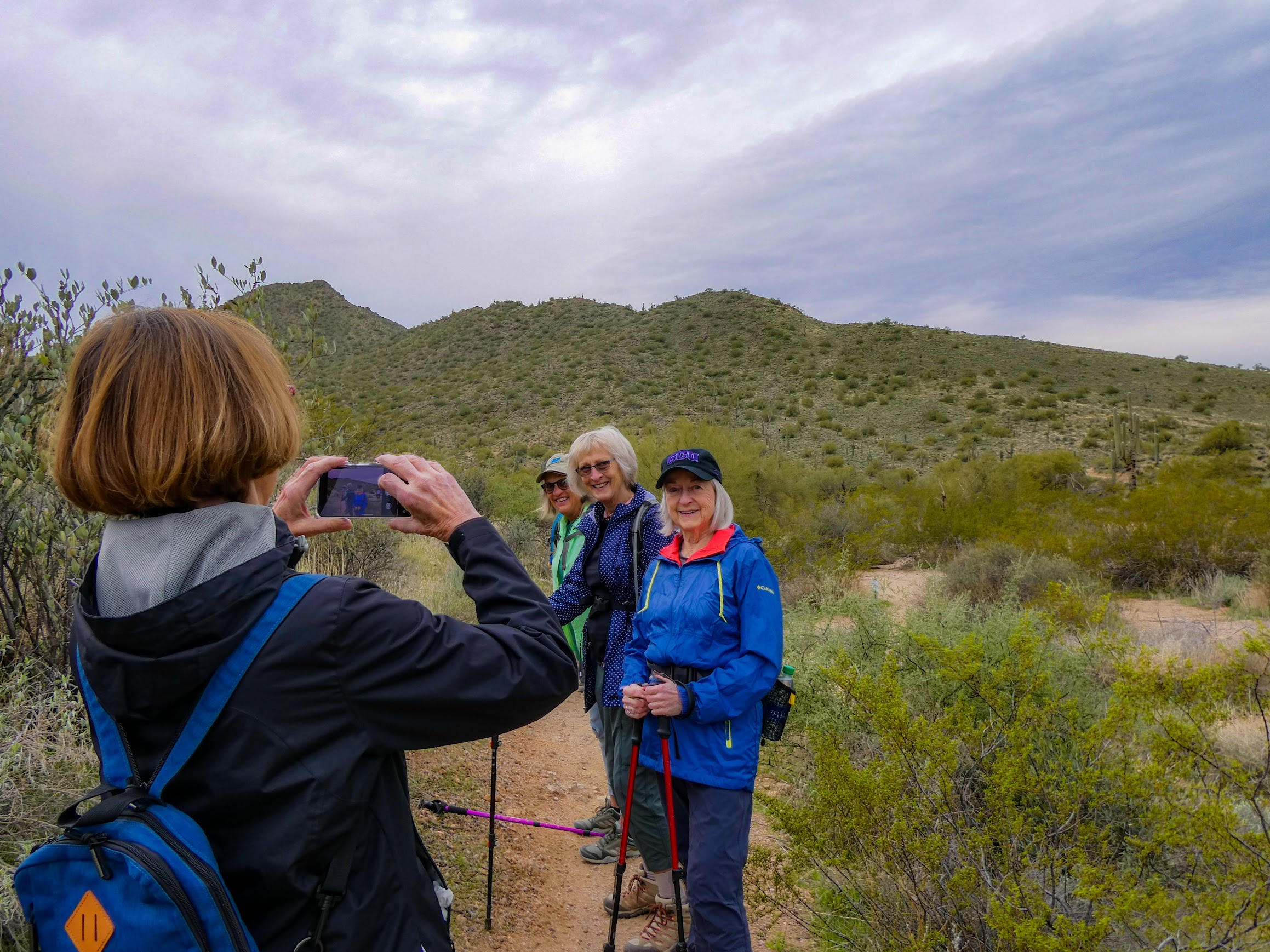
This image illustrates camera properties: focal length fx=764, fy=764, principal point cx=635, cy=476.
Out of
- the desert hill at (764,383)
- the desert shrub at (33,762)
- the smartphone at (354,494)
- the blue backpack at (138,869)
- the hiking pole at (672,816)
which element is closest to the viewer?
the blue backpack at (138,869)

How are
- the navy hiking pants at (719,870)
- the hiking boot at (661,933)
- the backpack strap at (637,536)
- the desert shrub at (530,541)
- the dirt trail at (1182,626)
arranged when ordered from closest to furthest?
the navy hiking pants at (719,870) → the hiking boot at (661,933) → the backpack strap at (637,536) → the dirt trail at (1182,626) → the desert shrub at (530,541)

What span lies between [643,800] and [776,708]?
2.37 feet

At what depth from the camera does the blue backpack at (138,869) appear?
94 cm

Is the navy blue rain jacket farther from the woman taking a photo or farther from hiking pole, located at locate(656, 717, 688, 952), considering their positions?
hiking pole, located at locate(656, 717, 688, 952)

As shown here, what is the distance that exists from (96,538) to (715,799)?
3046mm

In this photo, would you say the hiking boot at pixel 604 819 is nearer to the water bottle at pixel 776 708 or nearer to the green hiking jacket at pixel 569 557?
the green hiking jacket at pixel 569 557

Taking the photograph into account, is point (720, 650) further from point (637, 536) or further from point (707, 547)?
point (637, 536)

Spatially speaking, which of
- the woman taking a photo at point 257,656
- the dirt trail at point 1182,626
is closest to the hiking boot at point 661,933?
the woman taking a photo at point 257,656

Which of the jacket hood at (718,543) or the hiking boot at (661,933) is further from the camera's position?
the hiking boot at (661,933)

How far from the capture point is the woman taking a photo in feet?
3.32

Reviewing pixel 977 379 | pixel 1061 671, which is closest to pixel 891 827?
pixel 1061 671

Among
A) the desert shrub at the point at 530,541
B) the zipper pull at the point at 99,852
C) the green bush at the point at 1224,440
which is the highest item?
the green bush at the point at 1224,440

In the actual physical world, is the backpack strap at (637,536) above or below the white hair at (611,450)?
below

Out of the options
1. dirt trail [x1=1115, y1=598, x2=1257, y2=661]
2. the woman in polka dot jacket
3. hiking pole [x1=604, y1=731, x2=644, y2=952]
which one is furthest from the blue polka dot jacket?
dirt trail [x1=1115, y1=598, x2=1257, y2=661]
